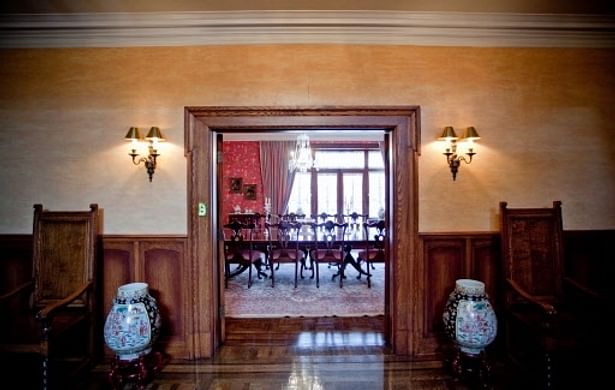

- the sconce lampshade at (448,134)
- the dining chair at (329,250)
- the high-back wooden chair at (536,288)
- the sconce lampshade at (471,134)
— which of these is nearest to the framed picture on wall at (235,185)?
the dining chair at (329,250)

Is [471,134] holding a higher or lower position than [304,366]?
higher

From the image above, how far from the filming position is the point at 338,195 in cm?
900

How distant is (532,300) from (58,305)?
3.29 meters

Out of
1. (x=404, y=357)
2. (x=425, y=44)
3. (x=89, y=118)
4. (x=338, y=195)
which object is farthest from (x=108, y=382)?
(x=338, y=195)

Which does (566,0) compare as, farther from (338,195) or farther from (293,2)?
(338,195)

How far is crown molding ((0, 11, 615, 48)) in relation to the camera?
3.00 meters

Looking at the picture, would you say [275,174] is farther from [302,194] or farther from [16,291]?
[16,291]

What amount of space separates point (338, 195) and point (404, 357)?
239 inches

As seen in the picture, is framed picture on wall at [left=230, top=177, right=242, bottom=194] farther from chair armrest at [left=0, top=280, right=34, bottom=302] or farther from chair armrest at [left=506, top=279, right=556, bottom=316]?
chair armrest at [left=506, top=279, right=556, bottom=316]

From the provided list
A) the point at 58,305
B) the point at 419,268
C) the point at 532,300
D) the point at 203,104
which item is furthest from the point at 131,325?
the point at 532,300

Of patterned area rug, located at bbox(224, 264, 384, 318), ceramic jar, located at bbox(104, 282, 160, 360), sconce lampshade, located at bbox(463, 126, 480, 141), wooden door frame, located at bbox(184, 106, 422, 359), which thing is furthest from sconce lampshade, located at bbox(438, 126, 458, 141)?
ceramic jar, located at bbox(104, 282, 160, 360)

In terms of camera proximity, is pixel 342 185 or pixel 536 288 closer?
pixel 536 288

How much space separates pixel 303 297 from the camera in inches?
193

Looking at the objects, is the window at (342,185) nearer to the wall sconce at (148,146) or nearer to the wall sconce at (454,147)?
the wall sconce at (454,147)
